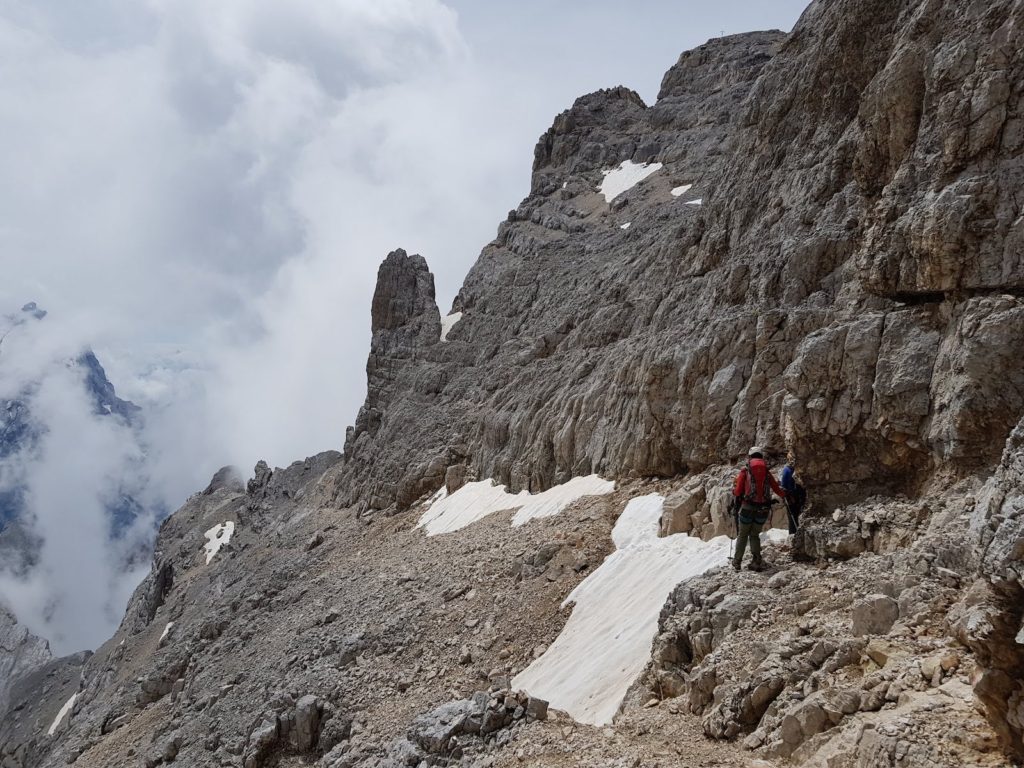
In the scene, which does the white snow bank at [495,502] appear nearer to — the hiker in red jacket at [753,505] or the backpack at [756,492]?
the hiker in red jacket at [753,505]

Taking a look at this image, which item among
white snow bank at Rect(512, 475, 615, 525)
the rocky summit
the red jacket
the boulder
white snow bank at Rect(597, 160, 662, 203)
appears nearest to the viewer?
the rocky summit

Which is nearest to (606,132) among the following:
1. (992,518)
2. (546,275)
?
(546,275)

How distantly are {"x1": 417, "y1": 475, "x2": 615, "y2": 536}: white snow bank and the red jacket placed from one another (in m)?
10.4

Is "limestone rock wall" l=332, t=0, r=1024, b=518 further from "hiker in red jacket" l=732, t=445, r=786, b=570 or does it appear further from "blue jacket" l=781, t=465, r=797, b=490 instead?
"hiker in red jacket" l=732, t=445, r=786, b=570

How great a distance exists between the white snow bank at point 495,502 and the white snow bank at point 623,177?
117 ft

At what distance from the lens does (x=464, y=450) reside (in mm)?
39312

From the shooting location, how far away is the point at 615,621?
15.7 meters

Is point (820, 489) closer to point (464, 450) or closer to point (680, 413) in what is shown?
point (680, 413)

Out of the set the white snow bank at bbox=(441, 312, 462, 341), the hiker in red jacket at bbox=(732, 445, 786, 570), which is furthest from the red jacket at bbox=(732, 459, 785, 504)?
the white snow bank at bbox=(441, 312, 462, 341)

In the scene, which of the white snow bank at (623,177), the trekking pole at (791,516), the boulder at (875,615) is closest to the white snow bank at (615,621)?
the trekking pole at (791,516)

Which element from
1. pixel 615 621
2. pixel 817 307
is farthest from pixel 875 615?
pixel 817 307

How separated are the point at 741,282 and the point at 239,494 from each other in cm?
7887

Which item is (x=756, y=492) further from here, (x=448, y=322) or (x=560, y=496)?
(x=448, y=322)

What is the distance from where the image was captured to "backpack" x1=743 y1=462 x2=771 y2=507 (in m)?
13.0
